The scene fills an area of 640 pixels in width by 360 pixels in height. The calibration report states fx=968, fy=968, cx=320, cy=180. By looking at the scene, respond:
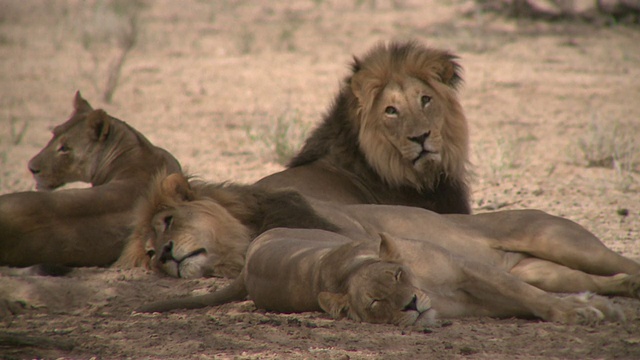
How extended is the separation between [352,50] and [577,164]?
6064mm

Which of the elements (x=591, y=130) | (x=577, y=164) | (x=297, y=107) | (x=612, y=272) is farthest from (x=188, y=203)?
(x=297, y=107)

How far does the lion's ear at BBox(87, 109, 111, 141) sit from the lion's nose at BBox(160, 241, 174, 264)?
5.50ft

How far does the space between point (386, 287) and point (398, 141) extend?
2329 millimetres

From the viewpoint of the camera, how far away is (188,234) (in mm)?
4621

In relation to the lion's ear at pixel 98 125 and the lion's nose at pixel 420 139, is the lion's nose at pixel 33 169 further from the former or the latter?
the lion's nose at pixel 420 139

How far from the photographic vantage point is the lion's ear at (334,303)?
3443mm

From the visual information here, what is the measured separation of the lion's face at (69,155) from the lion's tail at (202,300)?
Result: 7.48 feet

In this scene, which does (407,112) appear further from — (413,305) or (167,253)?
Result: (413,305)

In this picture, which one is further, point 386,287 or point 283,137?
point 283,137

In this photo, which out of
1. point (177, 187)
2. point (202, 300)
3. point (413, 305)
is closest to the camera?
point (413, 305)

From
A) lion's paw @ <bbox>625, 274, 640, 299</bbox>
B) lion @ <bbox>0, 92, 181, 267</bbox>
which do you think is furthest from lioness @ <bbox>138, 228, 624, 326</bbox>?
lion @ <bbox>0, 92, 181, 267</bbox>

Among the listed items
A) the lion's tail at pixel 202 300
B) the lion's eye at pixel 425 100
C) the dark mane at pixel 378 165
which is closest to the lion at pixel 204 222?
the lion's tail at pixel 202 300

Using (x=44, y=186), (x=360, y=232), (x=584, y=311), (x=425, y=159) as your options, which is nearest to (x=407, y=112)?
(x=425, y=159)

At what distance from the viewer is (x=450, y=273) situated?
12.1ft
